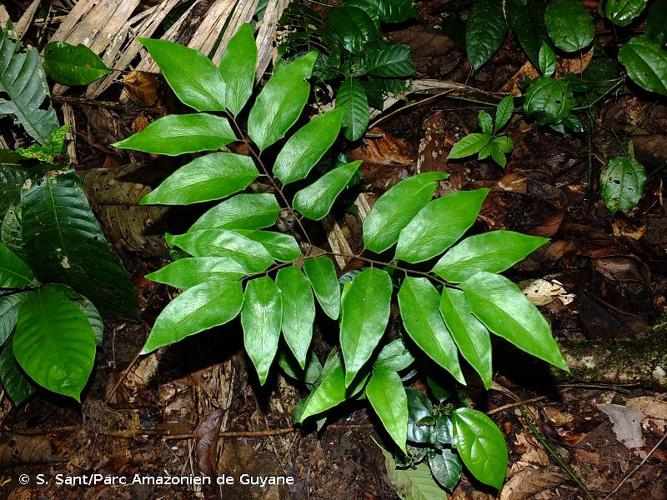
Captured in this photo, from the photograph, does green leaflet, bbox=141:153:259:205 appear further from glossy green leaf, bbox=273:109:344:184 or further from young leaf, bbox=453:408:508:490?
young leaf, bbox=453:408:508:490

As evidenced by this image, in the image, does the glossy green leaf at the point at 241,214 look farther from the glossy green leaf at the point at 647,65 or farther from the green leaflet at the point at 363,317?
the glossy green leaf at the point at 647,65

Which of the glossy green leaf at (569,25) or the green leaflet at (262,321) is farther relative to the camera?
the glossy green leaf at (569,25)

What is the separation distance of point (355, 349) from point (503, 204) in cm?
134

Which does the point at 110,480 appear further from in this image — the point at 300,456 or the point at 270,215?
the point at 270,215

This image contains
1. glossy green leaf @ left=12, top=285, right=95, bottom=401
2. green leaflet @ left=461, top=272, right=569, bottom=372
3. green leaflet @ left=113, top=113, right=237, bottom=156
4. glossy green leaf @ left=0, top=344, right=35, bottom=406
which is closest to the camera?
green leaflet @ left=461, top=272, right=569, bottom=372

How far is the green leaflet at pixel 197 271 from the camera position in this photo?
142cm

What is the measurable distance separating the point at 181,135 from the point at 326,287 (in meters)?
0.57

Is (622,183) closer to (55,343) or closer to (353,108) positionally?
(353,108)

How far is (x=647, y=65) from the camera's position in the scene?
2.32 metres

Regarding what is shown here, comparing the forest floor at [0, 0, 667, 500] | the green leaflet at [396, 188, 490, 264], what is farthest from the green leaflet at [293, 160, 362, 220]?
the forest floor at [0, 0, 667, 500]

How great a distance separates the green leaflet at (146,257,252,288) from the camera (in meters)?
1.42

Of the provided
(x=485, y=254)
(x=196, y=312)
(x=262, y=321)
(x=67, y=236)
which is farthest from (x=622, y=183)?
(x=67, y=236)

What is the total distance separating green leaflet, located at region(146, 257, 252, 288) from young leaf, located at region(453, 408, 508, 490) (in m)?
0.93

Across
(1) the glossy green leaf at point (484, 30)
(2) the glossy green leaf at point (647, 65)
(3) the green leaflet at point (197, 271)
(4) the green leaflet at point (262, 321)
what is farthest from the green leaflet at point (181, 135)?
(2) the glossy green leaf at point (647, 65)
